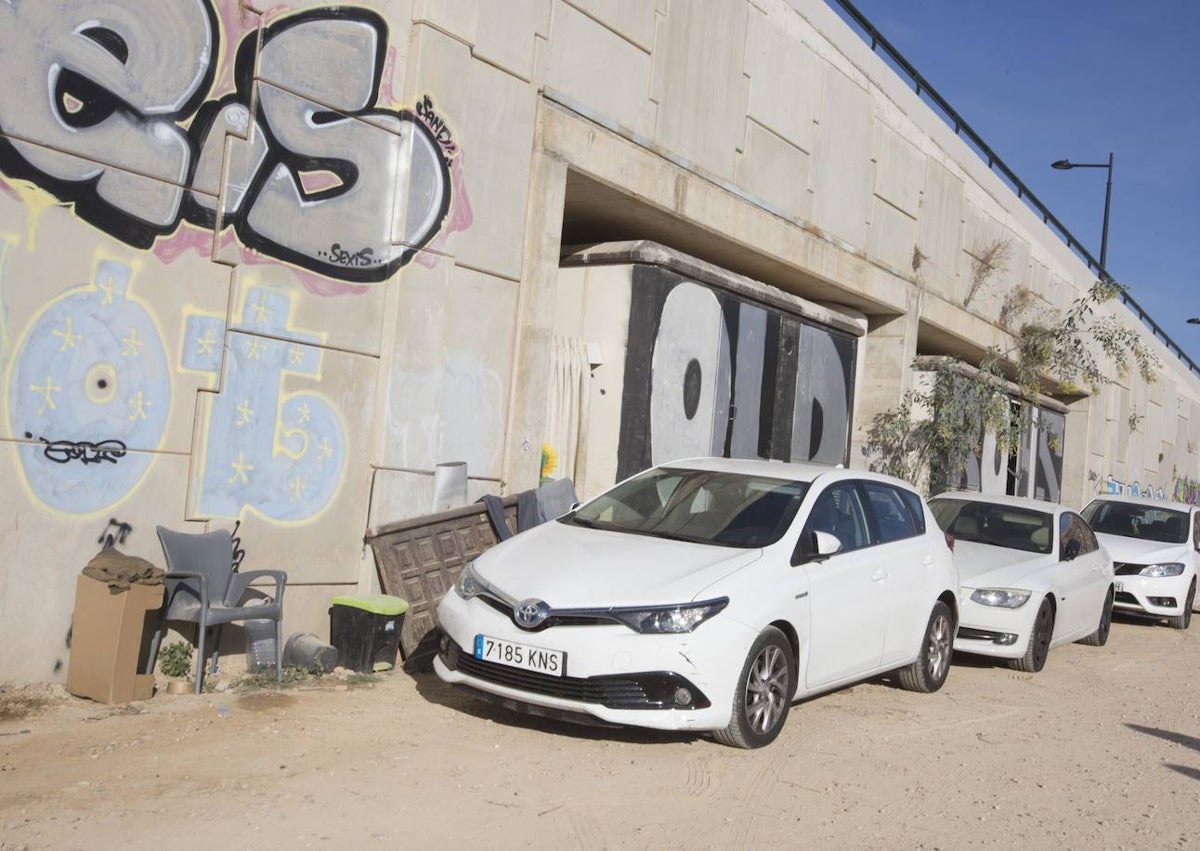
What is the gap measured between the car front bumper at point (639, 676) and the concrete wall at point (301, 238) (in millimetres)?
2842

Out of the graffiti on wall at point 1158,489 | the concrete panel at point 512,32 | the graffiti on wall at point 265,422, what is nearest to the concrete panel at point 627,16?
the concrete panel at point 512,32

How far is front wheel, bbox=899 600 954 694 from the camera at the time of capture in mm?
8516

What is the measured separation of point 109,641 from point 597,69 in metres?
6.83

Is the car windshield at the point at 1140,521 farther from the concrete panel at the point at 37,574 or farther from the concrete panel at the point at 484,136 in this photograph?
the concrete panel at the point at 37,574

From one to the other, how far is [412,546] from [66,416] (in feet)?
9.20

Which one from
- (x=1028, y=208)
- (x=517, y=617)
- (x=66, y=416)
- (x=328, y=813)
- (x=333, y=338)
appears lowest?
(x=328, y=813)

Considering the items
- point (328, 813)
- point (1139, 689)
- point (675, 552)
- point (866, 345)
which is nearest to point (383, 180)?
point (675, 552)

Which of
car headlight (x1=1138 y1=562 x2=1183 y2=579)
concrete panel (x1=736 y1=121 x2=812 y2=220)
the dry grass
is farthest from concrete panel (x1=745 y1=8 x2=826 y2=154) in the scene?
the dry grass

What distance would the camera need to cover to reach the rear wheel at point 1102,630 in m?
12.2

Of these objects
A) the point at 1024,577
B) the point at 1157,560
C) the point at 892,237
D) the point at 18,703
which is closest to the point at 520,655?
the point at 18,703

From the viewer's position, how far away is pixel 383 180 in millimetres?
9008

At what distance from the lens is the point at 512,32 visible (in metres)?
9.90

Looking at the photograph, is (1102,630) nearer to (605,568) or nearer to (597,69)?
(597,69)

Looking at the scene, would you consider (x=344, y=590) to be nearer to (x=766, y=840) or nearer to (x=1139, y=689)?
(x=766, y=840)
